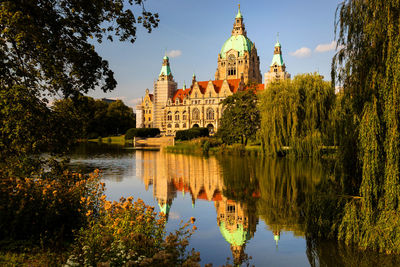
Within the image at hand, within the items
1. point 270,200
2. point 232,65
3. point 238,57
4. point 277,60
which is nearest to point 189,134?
point 277,60

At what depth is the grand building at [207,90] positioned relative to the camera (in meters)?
84.2

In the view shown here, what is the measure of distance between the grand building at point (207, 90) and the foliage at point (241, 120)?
Answer: 1421 inches

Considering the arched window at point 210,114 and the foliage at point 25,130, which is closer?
the foliage at point 25,130

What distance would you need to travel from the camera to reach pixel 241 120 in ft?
133

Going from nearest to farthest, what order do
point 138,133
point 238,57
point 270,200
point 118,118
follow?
point 270,200 < point 138,133 < point 118,118 < point 238,57

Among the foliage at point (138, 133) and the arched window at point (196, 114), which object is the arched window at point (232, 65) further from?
the foliage at point (138, 133)

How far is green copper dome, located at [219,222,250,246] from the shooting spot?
9.79 metres

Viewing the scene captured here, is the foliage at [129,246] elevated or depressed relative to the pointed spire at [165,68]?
depressed

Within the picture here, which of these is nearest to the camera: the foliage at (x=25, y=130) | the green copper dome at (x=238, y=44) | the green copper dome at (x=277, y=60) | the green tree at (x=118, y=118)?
the foliage at (x=25, y=130)

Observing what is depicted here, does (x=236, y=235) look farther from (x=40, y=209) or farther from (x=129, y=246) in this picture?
(x=40, y=209)

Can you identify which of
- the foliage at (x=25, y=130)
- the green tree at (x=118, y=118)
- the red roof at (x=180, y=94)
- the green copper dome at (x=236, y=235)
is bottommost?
the green copper dome at (x=236, y=235)

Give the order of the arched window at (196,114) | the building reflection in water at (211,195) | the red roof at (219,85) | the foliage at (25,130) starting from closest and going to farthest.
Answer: the foliage at (25,130) → the building reflection in water at (211,195) → the red roof at (219,85) → the arched window at (196,114)

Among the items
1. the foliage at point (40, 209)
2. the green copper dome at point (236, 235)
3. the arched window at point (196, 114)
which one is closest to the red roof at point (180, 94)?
the arched window at point (196, 114)

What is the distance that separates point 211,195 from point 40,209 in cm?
893
